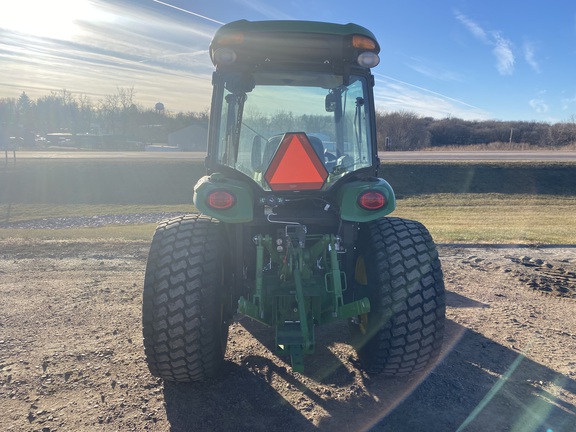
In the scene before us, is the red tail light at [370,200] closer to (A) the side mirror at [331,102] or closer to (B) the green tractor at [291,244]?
(B) the green tractor at [291,244]

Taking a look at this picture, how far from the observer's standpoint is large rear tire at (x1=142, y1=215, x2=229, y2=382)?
333cm

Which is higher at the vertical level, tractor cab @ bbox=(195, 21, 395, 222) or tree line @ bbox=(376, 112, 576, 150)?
tree line @ bbox=(376, 112, 576, 150)

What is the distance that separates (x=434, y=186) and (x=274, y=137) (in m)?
19.1

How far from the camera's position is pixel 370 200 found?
141 inches

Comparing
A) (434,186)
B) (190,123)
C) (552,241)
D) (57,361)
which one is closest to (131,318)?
(57,361)

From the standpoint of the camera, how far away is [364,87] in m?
4.06

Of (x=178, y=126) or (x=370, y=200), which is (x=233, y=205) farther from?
(x=178, y=126)

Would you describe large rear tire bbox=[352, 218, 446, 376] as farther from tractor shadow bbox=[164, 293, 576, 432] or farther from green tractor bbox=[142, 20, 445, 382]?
tractor shadow bbox=[164, 293, 576, 432]

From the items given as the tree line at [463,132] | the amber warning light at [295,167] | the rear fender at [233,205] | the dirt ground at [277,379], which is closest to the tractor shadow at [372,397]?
the dirt ground at [277,379]

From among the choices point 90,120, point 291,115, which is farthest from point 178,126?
point 291,115

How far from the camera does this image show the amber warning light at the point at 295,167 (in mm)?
3457

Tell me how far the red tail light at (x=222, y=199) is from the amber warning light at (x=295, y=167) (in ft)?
1.08

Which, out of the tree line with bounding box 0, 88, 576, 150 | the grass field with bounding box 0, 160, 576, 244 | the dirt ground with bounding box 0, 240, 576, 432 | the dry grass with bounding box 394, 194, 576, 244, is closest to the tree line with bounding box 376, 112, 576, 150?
the tree line with bounding box 0, 88, 576, 150

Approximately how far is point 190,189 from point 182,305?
20837mm
